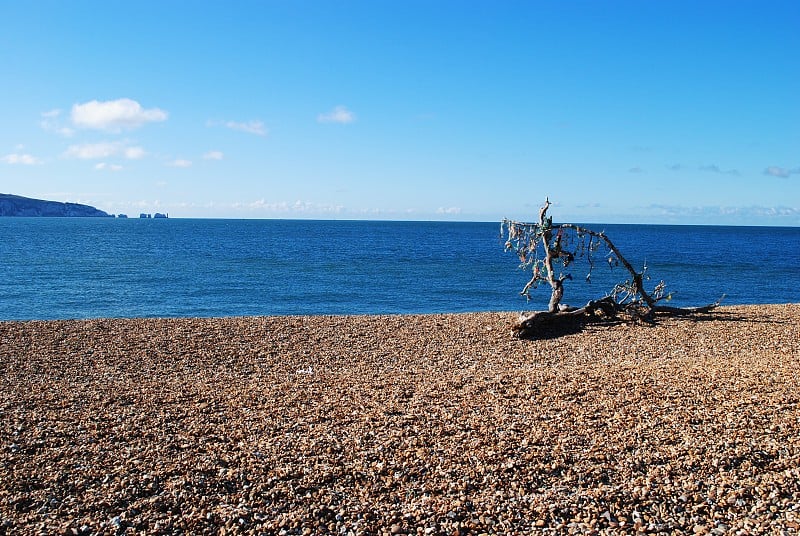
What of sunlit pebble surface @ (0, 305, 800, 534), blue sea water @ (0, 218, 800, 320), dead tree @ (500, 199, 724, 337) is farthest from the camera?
blue sea water @ (0, 218, 800, 320)

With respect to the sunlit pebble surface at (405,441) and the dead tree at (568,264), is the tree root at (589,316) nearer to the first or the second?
the dead tree at (568,264)

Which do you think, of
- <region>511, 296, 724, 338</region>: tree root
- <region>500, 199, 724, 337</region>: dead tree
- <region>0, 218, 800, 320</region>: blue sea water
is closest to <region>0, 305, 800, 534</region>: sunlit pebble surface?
<region>511, 296, 724, 338</region>: tree root

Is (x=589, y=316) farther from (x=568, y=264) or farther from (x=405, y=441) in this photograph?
(x=405, y=441)

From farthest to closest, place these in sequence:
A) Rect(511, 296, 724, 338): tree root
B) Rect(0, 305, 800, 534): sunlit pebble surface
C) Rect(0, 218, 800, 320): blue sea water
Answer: Rect(0, 218, 800, 320): blue sea water, Rect(511, 296, 724, 338): tree root, Rect(0, 305, 800, 534): sunlit pebble surface

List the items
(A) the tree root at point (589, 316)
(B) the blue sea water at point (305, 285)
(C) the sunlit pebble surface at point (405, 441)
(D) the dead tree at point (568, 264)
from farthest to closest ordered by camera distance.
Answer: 1. (B) the blue sea water at point (305, 285)
2. (D) the dead tree at point (568, 264)
3. (A) the tree root at point (589, 316)
4. (C) the sunlit pebble surface at point (405, 441)

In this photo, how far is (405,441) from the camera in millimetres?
7527

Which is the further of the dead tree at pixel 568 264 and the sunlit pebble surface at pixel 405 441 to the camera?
the dead tree at pixel 568 264

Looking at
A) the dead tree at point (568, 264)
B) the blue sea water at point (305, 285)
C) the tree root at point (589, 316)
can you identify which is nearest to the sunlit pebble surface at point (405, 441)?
the tree root at point (589, 316)

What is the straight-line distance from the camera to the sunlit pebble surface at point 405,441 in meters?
5.76

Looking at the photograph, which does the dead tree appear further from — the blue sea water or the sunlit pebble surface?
the blue sea water

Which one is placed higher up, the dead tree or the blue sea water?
the dead tree

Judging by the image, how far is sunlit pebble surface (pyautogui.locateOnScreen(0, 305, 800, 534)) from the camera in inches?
227

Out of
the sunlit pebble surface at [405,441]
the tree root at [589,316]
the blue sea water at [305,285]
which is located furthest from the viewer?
the blue sea water at [305,285]

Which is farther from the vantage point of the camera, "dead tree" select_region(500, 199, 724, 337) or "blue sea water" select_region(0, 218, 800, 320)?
"blue sea water" select_region(0, 218, 800, 320)
